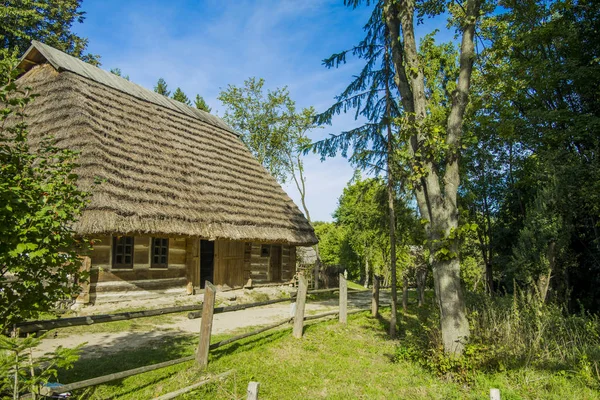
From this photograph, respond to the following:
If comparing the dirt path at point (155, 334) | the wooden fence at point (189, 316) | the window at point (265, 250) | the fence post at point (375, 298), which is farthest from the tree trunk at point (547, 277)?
the window at point (265, 250)

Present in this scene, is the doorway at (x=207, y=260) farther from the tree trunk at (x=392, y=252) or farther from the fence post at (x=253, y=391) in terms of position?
the fence post at (x=253, y=391)

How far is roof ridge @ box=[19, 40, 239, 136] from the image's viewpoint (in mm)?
13422

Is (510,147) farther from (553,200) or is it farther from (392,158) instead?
(392,158)

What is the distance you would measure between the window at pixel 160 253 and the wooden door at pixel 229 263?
206cm

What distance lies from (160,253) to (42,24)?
16.8 metres

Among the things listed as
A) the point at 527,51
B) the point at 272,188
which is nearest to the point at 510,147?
the point at 527,51

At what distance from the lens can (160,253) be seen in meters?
12.5

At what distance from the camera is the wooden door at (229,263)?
14242mm

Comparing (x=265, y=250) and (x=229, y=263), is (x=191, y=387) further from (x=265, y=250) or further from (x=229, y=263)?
(x=265, y=250)

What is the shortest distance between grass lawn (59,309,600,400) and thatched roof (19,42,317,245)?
443cm

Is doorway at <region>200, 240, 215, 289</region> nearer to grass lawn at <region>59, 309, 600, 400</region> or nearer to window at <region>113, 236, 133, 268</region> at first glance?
window at <region>113, 236, 133, 268</region>

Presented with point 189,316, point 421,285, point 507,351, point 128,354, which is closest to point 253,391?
point 189,316

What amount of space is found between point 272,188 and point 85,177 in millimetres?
8628

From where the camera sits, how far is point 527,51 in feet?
47.7
